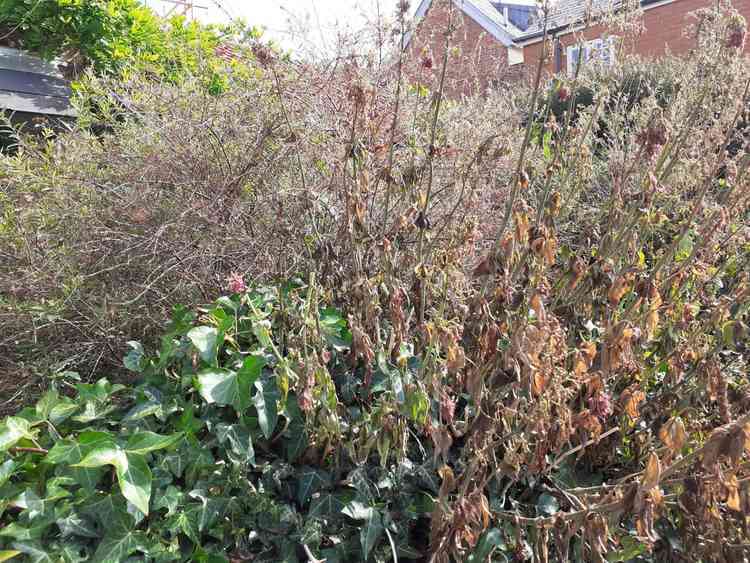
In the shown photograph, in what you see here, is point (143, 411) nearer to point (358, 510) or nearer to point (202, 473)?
point (202, 473)

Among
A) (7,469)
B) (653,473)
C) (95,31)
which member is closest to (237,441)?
(7,469)

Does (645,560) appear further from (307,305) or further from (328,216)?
(328,216)

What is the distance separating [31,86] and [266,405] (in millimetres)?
4458

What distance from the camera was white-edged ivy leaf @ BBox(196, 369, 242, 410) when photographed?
184 centimetres

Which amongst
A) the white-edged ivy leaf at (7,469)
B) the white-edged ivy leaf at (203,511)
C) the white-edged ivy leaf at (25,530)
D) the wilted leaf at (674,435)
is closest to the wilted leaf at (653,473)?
the wilted leaf at (674,435)

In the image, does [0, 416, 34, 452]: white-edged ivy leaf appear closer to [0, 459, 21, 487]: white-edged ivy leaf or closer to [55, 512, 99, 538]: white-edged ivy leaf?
[0, 459, 21, 487]: white-edged ivy leaf

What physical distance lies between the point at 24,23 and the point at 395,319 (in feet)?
→ 16.3

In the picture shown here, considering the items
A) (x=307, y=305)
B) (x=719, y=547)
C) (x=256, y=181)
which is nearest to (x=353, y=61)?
(x=256, y=181)

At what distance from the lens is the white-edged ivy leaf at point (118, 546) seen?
1.58 m

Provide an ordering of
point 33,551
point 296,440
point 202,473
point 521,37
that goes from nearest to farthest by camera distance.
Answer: point 33,551 → point 202,473 → point 296,440 → point 521,37

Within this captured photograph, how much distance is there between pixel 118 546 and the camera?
1606mm

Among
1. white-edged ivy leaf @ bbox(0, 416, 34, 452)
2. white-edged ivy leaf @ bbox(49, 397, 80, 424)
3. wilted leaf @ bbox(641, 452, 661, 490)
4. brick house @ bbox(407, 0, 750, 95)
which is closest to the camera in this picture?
wilted leaf @ bbox(641, 452, 661, 490)

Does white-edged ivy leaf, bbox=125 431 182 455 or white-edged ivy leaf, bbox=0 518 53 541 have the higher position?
white-edged ivy leaf, bbox=125 431 182 455

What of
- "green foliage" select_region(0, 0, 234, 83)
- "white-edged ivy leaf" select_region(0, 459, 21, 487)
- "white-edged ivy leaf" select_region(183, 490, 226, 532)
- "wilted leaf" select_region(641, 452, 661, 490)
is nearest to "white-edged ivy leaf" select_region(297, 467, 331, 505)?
"white-edged ivy leaf" select_region(183, 490, 226, 532)
